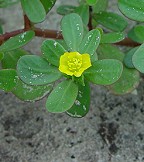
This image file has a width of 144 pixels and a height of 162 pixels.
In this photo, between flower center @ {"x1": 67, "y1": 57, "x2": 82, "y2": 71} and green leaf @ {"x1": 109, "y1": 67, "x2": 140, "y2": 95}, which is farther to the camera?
green leaf @ {"x1": 109, "y1": 67, "x2": 140, "y2": 95}

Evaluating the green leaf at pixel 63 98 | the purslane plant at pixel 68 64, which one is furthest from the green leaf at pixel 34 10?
the green leaf at pixel 63 98

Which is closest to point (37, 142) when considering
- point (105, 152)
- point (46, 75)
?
point (105, 152)

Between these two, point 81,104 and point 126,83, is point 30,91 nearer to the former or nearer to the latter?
point 81,104

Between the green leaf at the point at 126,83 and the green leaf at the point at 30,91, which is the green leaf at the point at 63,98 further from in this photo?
the green leaf at the point at 126,83

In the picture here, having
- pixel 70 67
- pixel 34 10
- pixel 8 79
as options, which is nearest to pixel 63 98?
pixel 70 67

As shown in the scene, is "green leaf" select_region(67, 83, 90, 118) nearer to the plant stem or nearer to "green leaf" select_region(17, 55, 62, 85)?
"green leaf" select_region(17, 55, 62, 85)

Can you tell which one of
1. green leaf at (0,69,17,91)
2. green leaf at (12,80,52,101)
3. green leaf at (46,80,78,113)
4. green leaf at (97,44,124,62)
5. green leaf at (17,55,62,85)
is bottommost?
green leaf at (97,44,124,62)

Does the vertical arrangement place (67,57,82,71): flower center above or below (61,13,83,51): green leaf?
below

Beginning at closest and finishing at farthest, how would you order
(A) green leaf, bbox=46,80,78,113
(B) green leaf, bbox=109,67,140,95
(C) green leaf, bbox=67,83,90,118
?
1. (A) green leaf, bbox=46,80,78,113
2. (C) green leaf, bbox=67,83,90,118
3. (B) green leaf, bbox=109,67,140,95

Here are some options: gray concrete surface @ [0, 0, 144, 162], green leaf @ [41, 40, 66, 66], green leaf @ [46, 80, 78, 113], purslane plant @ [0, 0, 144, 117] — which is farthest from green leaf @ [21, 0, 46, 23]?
gray concrete surface @ [0, 0, 144, 162]

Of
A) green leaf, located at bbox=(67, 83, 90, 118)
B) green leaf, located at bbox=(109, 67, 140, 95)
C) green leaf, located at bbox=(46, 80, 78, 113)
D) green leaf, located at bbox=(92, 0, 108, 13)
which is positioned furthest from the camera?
green leaf, located at bbox=(92, 0, 108, 13)
